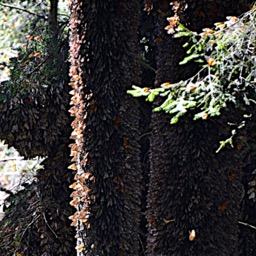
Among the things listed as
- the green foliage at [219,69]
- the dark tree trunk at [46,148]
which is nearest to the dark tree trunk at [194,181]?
the green foliage at [219,69]

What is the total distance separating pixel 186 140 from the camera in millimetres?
4219

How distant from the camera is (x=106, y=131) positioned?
4.39m

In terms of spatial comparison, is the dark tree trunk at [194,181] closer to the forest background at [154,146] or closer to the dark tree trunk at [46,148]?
the forest background at [154,146]

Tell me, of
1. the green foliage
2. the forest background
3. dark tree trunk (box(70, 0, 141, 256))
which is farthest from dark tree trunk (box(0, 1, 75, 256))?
the green foliage

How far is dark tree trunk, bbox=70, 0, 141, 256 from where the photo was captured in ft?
14.4

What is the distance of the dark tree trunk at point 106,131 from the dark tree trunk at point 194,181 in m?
0.20

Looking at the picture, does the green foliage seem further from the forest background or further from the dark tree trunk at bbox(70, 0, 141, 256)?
the dark tree trunk at bbox(70, 0, 141, 256)

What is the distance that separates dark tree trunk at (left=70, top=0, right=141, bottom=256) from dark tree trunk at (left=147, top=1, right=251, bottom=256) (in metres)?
0.20

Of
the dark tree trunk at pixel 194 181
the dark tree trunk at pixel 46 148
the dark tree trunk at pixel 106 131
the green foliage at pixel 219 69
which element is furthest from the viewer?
the dark tree trunk at pixel 46 148

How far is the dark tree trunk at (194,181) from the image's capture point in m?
4.20

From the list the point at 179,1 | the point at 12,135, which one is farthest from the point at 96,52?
the point at 12,135

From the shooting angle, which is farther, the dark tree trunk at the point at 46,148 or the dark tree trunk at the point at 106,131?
the dark tree trunk at the point at 46,148

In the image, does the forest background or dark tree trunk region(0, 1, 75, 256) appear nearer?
the forest background

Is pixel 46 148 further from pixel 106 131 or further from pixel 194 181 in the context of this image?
pixel 194 181
